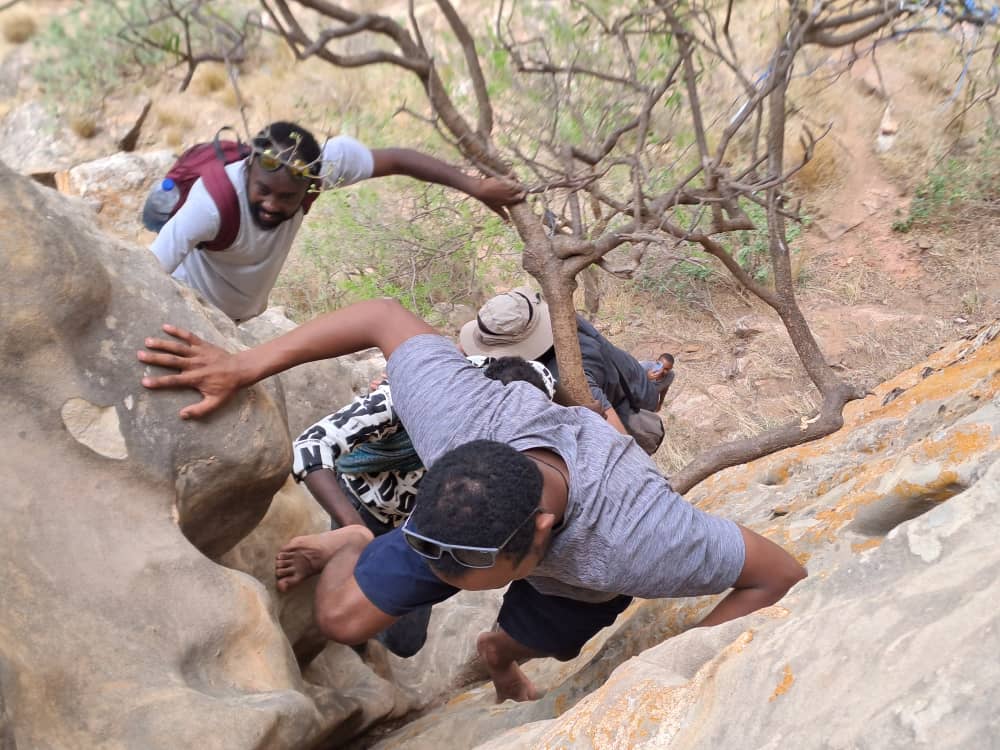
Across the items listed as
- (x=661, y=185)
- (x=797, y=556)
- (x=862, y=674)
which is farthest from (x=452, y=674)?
(x=661, y=185)

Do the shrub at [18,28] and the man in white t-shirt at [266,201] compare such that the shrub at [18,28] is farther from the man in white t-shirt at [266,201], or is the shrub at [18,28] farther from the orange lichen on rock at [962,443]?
the orange lichen on rock at [962,443]

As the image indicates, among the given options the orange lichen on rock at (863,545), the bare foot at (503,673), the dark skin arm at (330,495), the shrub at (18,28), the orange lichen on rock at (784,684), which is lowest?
the bare foot at (503,673)

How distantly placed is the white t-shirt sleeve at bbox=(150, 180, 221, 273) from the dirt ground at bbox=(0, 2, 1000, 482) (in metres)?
2.50

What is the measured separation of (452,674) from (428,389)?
1.48 meters

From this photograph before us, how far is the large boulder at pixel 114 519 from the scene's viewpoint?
58.9 inches

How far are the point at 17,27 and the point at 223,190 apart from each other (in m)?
11.6

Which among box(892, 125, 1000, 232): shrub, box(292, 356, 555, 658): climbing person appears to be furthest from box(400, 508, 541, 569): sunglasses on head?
box(892, 125, 1000, 232): shrub

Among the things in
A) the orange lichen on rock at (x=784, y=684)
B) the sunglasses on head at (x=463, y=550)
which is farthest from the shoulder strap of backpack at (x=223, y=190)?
the orange lichen on rock at (x=784, y=684)

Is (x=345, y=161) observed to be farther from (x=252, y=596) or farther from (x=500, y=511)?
(x=500, y=511)

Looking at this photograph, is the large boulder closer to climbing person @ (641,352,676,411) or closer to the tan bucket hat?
the tan bucket hat

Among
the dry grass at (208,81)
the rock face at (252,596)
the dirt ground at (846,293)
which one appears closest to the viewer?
the rock face at (252,596)

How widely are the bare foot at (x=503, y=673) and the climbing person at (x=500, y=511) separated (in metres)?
0.27

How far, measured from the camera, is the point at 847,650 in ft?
3.92

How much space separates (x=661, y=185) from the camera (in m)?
4.96
